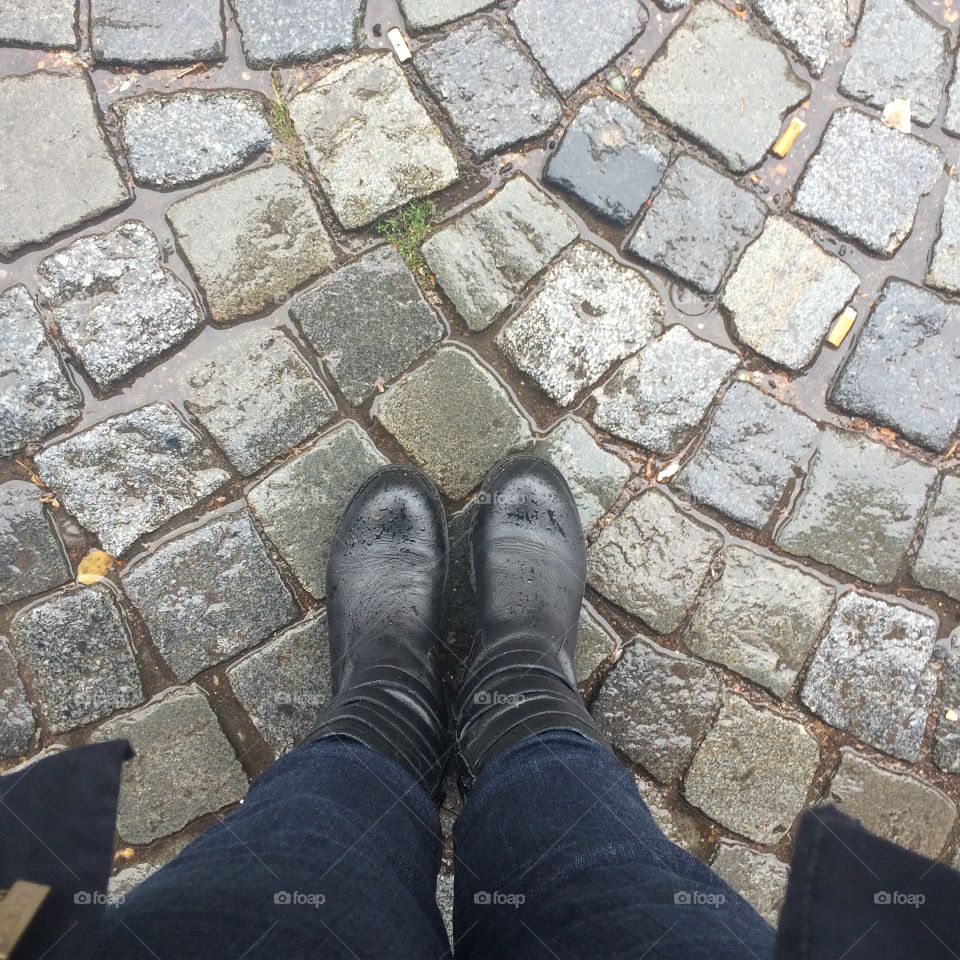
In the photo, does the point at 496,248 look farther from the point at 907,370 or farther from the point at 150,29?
the point at 907,370

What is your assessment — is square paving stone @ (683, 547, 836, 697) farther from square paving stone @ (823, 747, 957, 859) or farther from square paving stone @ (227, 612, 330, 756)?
square paving stone @ (227, 612, 330, 756)

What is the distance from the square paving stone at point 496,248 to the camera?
212 centimetres

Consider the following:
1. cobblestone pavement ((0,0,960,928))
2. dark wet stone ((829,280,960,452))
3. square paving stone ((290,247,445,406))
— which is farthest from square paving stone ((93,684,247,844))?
dark wet stone ((829,280,960,452))

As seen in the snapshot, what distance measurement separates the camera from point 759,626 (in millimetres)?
2133

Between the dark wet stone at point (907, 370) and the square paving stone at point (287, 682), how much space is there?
174cm

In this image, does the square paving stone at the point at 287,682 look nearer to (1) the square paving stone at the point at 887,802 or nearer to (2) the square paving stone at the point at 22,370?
(2) the square paving stone at the point at 22,370

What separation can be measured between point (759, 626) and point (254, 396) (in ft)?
5.43

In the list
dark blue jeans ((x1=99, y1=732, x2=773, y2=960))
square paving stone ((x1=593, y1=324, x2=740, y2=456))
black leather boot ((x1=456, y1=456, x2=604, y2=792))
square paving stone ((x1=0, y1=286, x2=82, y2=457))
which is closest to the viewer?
dark blue jeans ((x1=99, y1=732, x2=773, y2=960))

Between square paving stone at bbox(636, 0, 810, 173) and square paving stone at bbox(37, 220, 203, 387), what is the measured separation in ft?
5.09

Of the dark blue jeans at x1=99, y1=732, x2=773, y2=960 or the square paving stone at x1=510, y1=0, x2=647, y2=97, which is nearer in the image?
the dark blue jeans at x1=99, y1=732, x2=773, y2=960

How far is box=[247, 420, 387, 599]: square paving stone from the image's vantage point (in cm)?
209

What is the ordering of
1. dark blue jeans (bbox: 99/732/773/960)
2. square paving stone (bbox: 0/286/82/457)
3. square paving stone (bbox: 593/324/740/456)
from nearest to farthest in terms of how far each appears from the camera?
dark blue jeans (bbox: 99/732/773/960), square paving stone (bbox: 0/286/82/457), square paving stone (bbox: 593/324/740/456)

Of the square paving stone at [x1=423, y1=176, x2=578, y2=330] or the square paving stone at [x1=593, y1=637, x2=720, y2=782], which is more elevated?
the square paving stone at [x1=423, y1=176, x2=578, y2=330]

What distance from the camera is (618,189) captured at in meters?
2.14
